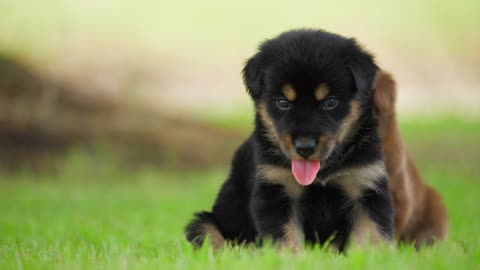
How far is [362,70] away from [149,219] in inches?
172

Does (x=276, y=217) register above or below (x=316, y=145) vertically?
below

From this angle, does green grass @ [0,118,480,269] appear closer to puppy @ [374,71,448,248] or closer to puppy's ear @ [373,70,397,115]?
puppy @ [374,71,448,248]

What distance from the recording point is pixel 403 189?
5.70 metres

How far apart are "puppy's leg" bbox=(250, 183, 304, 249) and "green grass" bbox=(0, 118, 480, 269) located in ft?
0.78

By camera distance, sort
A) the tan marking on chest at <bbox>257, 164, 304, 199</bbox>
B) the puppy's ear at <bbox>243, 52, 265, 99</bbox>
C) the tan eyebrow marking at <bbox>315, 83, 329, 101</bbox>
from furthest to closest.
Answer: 1. the puppy's ear at <bbox>243, 52, 265, 99</bbox>
2. the tan marking on chest at <bbox>257, 164, 304, 199</bbox>
3. the tan eyebrow marking at <bbox>315, 83, 329, 101</bbox>

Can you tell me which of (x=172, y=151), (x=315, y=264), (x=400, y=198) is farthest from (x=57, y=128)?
(x=315, y=264)

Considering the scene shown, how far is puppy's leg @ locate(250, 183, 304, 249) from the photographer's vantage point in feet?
14.9

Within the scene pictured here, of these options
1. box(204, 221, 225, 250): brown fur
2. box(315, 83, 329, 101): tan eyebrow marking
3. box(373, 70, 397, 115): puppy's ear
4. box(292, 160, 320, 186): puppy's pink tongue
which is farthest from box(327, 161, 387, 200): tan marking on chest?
box(373, 70, 397, 115): puppy's ear

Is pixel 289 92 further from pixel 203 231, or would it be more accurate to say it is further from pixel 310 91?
pixel 203 231

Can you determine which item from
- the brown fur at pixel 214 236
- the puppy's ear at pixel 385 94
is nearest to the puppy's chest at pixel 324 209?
the brown fur at pixel 214 236

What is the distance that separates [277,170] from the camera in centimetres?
474

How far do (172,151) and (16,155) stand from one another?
312 centimetres

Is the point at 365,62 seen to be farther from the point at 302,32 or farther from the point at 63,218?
the point at 63,218

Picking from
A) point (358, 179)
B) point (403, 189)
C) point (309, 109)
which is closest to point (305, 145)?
point (309, 109)
